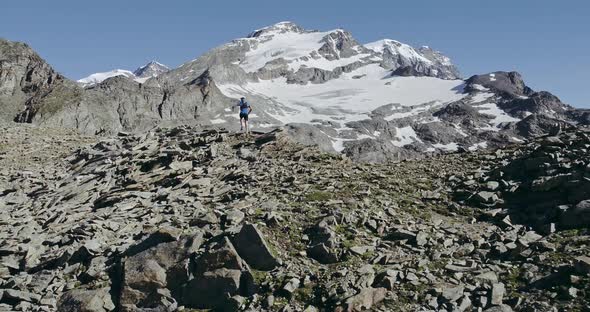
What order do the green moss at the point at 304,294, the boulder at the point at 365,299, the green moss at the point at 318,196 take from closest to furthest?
the boulder at the point at 365,299
the green moss at the point at 304,294
the green moss at the point at 318,196

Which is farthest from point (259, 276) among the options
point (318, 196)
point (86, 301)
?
point (318, 196)

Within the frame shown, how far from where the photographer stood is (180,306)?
53.8 ft

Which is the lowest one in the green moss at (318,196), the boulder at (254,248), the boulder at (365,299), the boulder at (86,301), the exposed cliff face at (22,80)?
the boulder at (86,301)

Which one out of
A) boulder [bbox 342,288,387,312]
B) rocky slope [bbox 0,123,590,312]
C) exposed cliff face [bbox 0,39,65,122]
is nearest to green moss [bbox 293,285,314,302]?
rocky slope [bbox 0,123,590,312]

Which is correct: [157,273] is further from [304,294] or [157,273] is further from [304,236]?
[304,236]

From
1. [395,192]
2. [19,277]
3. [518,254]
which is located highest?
[395,192]

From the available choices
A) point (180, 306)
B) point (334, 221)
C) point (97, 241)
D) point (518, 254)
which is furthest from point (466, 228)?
point (97, 241)

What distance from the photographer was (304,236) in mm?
18656

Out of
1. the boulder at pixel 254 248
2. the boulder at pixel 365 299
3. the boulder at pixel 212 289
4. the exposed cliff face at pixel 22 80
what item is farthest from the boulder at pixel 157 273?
the exposed cliff face at pixel 22 80

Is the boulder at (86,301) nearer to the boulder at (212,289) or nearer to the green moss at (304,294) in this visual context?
A: the boulder at (212,289)

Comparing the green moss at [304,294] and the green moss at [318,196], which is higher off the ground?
the green moss at [318,196]

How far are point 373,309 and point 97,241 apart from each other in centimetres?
1185

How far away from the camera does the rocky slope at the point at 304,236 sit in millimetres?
15477

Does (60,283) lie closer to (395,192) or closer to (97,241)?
(97,241)
